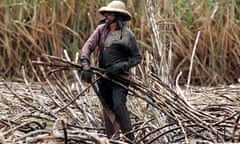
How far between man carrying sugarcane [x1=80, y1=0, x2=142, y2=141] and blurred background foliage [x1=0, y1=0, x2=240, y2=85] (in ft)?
10.3

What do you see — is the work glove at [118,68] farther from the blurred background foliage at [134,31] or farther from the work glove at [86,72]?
the blurred background foliage at [134,31]

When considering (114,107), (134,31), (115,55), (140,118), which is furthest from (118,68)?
(134,31)

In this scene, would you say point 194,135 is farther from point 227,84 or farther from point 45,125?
point 227,84

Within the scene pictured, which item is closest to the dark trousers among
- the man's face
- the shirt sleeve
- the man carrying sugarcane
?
the man carrying sugarcane

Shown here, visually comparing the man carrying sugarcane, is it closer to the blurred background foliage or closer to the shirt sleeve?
the shirt sleeve

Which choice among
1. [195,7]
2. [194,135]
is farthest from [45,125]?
[195,7]

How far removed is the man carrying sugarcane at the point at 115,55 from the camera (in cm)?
413

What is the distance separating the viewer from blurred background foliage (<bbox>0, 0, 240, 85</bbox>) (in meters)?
7.48

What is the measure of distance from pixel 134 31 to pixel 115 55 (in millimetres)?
3381

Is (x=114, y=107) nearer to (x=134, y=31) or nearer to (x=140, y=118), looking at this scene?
(x=140, y=118)

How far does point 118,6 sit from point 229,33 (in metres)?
3.63

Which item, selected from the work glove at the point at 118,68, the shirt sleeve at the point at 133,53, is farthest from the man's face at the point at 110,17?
the work glove at the point at 118,68

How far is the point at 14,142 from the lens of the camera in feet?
9.73

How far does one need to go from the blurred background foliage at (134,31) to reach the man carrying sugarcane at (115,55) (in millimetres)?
3129
